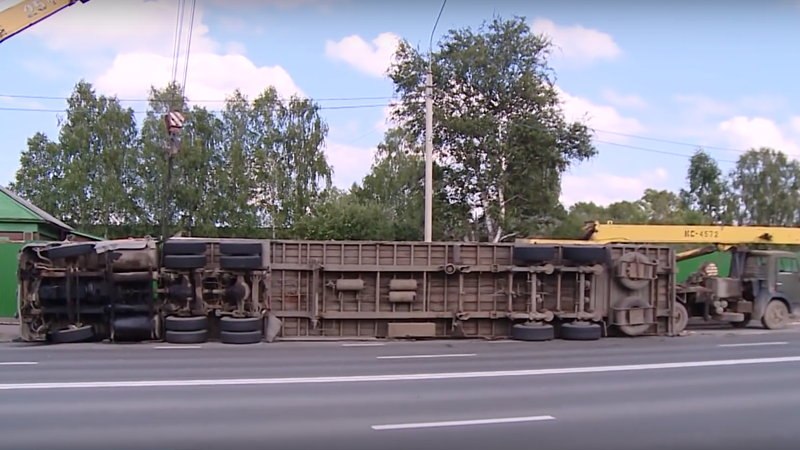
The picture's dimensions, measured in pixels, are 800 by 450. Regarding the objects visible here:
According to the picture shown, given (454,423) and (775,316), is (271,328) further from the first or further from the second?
(775,316)

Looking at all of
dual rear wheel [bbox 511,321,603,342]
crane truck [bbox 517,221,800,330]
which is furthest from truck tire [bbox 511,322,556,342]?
crane truck [bbox 517,221,800,330]

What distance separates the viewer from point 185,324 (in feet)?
51.2

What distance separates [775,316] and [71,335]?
60.1 ft

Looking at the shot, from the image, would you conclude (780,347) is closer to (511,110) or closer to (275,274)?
(275,274)

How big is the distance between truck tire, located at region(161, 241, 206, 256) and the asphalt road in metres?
2.69

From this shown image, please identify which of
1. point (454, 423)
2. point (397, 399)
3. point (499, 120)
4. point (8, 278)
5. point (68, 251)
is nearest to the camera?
point (454, 423)

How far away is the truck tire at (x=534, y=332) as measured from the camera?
16.6 m

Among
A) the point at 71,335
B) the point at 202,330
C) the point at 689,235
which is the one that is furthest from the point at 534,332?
the point at 71,335

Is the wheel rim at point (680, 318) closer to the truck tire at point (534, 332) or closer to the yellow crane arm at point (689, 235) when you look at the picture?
the yellow crane arm at point (689, 235)

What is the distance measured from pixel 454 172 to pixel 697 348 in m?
19.0

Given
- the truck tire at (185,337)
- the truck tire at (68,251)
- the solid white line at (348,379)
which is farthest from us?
the truck tire at (68,251)

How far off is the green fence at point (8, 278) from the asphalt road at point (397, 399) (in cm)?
847

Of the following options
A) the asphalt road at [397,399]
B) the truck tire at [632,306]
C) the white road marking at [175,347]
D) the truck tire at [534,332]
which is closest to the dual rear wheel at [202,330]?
the white road marking at [175,347]

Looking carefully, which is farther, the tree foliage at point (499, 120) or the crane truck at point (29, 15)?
the tree foliage at point (499, 120)
